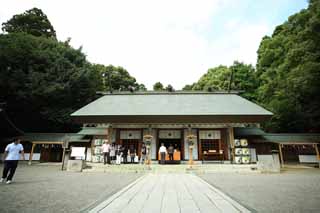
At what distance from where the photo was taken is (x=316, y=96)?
44.9ft

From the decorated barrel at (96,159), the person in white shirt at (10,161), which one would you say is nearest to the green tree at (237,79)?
the decorated barrel at (96,159)

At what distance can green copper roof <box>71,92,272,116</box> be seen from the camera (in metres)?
12.6

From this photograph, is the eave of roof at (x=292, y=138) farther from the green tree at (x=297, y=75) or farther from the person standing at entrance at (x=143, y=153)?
the person standing at entrance at (x=143, y=153)

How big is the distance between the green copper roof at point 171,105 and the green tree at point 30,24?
1726cm

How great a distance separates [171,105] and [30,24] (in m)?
24.5

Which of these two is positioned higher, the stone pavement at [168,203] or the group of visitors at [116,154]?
the group of visitors at [116,154]

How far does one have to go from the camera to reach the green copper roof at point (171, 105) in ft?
41.2

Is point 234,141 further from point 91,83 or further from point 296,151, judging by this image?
point 91,83

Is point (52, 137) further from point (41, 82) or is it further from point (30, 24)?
point (30, 24)

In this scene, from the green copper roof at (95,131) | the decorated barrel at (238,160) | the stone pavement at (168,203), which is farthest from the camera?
the green copper roof at (95,131)

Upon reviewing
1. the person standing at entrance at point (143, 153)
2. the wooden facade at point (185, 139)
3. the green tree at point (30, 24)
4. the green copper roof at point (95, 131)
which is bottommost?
the person standing at entrance at point (143, 153)

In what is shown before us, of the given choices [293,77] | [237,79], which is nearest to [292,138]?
[293,77]

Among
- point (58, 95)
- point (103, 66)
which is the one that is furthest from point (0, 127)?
point (103, 66)

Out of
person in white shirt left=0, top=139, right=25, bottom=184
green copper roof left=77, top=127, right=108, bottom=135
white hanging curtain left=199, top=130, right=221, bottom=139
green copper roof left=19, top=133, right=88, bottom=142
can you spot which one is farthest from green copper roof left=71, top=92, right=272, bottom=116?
person in white shirt left=0, top=139, right=25, bottom=184
